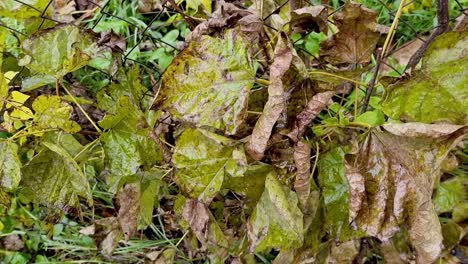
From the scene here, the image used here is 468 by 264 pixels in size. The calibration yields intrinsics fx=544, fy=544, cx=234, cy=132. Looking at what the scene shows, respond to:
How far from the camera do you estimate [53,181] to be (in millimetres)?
1101

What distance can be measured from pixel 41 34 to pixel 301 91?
0.53m

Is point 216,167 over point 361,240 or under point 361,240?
over

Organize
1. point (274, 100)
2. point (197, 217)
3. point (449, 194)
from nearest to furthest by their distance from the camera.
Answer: point (274, 100) → point (197, 217) → point (449, 194)

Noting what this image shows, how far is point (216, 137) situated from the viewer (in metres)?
0.94

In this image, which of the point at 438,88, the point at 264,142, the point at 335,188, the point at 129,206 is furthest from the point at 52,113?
the point at 438,88

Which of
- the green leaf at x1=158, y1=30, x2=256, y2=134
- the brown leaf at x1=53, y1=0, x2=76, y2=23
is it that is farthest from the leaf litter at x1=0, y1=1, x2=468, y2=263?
the brown leaf at x1=53, y1=0, x2=76, y2=23

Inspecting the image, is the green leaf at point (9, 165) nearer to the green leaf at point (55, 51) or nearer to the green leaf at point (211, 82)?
the green leaf at point (55, 51)

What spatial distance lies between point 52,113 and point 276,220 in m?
0.48

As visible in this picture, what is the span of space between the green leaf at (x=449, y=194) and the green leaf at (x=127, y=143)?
687 mm

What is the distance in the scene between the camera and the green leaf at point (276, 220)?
0.97 m

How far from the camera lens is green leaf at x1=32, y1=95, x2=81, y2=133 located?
1.04m

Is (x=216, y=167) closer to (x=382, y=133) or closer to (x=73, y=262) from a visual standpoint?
(x=382, y=133)

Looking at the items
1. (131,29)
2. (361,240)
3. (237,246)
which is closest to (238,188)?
(237,246)

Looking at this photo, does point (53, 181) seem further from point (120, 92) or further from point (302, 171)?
point (302, 171)
